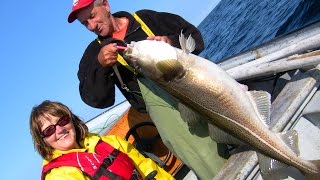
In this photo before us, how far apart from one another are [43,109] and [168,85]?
1544 millimetres

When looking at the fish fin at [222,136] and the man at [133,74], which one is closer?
the fish fin at [222,136]

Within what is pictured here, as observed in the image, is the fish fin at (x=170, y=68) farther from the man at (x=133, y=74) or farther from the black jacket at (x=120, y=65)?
the black jacket at (x=120, y=65)

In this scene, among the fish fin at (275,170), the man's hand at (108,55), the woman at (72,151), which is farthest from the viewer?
the woman at (72,151)

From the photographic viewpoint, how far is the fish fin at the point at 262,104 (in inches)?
148

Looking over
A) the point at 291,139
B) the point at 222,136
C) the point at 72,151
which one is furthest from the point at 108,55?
the point at 291,139

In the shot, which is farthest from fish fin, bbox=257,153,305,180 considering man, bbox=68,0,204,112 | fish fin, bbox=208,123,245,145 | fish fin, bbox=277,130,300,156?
man, bbox=68,0,204,112

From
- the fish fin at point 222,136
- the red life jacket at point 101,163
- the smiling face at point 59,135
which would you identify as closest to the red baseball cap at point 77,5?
the smiling face at point 59,135

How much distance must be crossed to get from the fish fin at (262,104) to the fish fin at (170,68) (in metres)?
0.71

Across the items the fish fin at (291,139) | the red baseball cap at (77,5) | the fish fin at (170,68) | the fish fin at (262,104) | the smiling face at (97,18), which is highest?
the red baseball cap at (77,5)

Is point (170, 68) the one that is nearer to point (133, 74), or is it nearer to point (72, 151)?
point (133, 74)

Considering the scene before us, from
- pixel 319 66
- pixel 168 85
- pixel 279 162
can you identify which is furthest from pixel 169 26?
pixel 279 162

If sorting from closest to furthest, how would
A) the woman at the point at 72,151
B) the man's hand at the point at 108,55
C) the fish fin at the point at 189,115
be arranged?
the fish fin at the point at 189,115, the man's hand at the point at 108,55, the woman at the point at 72,151

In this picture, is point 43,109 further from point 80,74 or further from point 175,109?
point 175,109

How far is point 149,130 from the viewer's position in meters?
5.98
